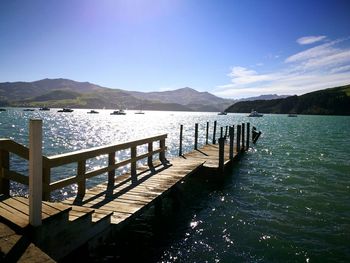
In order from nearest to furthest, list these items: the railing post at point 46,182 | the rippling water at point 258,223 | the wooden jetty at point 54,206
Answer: the wooden jetty at point 54,206, the railing post at point 46,182, the rippling water at point 258,223

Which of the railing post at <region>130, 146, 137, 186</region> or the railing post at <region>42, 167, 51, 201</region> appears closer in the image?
the railing post at <region>42, 167, 51, 201</region>

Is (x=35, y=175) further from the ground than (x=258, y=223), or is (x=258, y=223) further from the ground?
(x=35, y=175)

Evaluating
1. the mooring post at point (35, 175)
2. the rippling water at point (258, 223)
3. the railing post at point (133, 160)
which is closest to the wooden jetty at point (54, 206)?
the mooring post at point (35, 175)

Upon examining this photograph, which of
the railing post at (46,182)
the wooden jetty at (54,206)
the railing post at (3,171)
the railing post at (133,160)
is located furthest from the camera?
the railing post at (133,160)

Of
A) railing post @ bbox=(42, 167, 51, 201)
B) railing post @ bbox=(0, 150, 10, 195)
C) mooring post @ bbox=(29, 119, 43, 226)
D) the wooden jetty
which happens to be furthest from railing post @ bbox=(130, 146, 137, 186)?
mooring post @ bbox=(29, 119, 43, 226)

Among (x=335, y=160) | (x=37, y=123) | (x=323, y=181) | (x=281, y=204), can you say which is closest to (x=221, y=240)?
(x=281, y=204)

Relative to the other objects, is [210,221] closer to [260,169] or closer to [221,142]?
[221,142]

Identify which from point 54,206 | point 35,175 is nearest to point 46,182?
point 54,206

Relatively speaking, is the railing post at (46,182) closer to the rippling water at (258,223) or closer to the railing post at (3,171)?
the railing post at (3,171)

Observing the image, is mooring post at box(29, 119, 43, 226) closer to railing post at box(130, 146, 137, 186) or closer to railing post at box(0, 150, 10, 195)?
railing post at box(0, 150, 10, 195)

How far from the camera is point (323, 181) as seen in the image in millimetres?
19562

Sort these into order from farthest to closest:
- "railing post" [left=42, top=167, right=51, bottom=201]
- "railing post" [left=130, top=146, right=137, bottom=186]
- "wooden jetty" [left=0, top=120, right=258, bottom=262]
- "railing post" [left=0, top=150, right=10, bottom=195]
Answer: "railing post" [left=130, top=146, right=137, bottom=186], "railing post" [left=42, top=167, right=51, bottom=201], "railing post" [left=0, top=150, right=10, bottom=195], "wooden jetty" [left=0, top=120, right=258, bottom=262]

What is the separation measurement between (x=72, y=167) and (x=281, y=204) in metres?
15.5

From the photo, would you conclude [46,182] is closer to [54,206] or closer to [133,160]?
[54,206]
